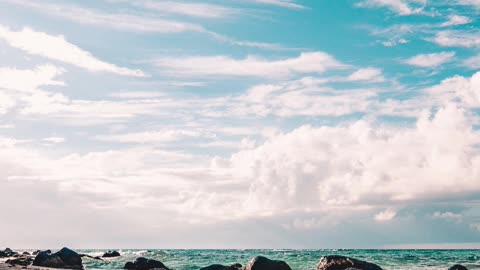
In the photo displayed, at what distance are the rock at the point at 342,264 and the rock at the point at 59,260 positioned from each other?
23.0m

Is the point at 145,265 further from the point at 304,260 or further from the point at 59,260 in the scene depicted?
the point at 304,260

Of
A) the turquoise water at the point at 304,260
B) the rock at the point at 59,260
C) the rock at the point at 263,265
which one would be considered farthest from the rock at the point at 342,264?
the rock at the point at 59,260

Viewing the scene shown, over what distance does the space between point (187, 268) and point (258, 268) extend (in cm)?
2186

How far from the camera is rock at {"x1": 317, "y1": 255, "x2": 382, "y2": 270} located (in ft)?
112

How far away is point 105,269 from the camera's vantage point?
171 ft

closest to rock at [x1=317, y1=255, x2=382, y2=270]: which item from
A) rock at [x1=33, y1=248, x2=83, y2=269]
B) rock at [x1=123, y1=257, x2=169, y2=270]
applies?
rock at [x1=123, y1=257, x2=169, y2=270]

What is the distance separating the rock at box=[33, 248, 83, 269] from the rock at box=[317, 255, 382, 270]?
905 inches

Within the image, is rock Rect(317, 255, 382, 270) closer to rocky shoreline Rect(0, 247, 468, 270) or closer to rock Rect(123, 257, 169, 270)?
rocky shoreline Rect(0, 247, 468, 270)

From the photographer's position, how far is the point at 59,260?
4547cm

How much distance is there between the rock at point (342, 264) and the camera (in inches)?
1344

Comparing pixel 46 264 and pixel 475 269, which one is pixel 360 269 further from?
pixel 46 264

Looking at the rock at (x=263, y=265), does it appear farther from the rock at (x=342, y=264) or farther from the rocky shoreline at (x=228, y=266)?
the rock at (x=342, y=264)

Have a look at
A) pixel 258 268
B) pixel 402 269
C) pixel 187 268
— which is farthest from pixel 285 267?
pixel 187 268

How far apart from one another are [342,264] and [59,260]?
25.4 metres
